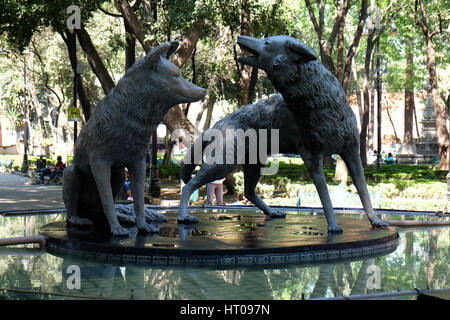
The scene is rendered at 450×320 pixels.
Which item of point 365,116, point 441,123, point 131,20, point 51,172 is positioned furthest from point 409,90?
point 131,20

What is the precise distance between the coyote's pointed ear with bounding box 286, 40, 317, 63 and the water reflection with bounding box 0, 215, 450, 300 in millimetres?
2282

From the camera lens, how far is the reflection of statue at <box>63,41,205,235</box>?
20.1 ft

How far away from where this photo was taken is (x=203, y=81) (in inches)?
982

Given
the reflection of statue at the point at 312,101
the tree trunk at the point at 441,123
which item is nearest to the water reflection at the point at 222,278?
the reflection of statue at the point at 312,101

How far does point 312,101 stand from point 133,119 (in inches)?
80.6

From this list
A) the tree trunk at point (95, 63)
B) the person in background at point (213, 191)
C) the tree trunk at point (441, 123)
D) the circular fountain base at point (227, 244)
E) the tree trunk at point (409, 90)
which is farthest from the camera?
the tree trunk at point (409, 90)

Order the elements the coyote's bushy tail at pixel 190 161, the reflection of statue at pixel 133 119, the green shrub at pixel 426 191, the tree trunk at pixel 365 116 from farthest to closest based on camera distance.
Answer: the tree trunk at pixel 365 116 < the green shrub at pixel 426 191 < the coyote's bushy tail at pixel 190 161 < the reflection of statue at pixel 133 119

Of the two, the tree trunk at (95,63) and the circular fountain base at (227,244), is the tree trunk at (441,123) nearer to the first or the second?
the tree trunk at (95,63)

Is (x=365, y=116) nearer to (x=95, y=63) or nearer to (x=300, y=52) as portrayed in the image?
(x=95, y=63)

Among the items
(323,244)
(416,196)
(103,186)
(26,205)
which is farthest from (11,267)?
(416,196)

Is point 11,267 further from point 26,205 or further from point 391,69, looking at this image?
point 391,69

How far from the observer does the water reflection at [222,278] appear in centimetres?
438

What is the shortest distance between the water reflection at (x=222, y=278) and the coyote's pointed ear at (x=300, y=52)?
2.28m

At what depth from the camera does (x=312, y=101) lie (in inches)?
259
